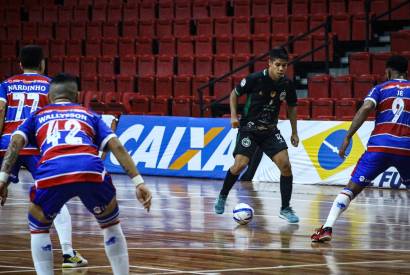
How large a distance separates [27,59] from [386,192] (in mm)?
9831

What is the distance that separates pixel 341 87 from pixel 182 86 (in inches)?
181

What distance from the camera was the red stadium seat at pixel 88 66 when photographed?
2741 cm

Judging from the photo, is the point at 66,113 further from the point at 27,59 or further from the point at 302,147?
the point at 302,147

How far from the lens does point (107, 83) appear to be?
2630 cm

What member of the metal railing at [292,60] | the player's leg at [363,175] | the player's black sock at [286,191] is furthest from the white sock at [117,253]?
the metal railing at [292,60]

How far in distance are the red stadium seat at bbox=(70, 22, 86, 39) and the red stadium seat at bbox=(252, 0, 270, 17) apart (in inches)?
216

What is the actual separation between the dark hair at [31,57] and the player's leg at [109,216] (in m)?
2.84

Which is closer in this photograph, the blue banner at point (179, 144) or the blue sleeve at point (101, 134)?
the blue sleeve at point (101, 134)

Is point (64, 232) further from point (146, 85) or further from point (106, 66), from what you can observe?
point (106, 66)

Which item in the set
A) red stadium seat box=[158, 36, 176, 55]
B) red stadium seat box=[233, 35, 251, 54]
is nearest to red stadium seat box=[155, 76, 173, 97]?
red stadium seat box=[158, 36, 176, 55]

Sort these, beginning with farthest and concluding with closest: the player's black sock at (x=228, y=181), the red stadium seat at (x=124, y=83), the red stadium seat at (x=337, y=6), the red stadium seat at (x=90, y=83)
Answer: the red stadium seat at (x=90, y=83) → the red stadium seat at (x=124, y=83) → the red stadium seat at (x=337, y=6) → the player's black sock at (x=228, y=181)

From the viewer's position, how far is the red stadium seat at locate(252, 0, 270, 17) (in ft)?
84.9

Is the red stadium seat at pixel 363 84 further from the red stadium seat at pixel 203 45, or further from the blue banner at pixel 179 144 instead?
the red stadium seat at pixel 203 45

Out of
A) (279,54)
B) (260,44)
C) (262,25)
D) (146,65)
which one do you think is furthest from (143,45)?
(279,54)
